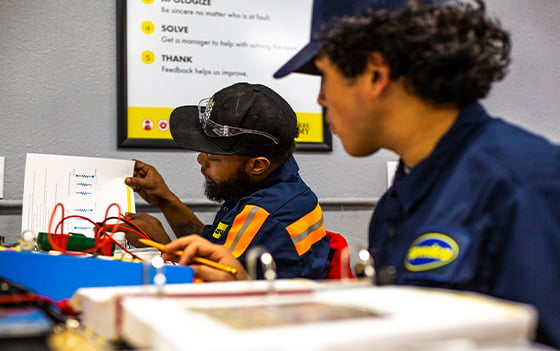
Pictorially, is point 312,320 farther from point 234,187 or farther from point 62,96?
point 62,96

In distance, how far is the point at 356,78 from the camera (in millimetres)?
941

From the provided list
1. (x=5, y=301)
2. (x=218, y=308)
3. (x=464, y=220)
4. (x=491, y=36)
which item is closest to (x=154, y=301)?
(x=218, y=308)

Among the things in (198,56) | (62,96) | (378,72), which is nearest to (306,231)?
(378,72)

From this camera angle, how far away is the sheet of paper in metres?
1.48

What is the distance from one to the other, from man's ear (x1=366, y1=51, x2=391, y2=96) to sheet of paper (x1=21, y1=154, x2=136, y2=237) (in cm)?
80

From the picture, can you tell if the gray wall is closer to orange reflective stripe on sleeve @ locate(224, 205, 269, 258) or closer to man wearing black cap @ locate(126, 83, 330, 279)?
man wearing black cap @ locate(126, 83, 330, 279)

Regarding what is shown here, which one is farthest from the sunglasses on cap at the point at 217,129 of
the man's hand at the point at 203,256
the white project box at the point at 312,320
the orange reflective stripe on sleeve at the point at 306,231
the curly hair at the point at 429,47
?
the white project box at the point at 312,320

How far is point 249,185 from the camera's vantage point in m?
1.62

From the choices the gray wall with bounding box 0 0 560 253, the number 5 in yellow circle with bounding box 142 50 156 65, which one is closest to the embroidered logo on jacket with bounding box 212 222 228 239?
the gray wall with bounding box 0 0 560 253

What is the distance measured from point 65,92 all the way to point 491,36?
145 cm

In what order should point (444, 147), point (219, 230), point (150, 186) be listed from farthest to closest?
point (150, 186) < point (219, 230) < point (444, 147)

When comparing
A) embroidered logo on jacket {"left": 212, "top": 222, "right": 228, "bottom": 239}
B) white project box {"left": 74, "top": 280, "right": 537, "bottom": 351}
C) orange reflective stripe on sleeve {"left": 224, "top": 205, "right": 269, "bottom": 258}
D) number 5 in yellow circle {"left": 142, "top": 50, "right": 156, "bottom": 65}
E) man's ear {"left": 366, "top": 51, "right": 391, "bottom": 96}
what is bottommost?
embroidered logo on jacket {"left": 212, "top": 222, "right": 228, "bottom": 239}

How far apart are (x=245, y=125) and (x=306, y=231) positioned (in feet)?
1.11

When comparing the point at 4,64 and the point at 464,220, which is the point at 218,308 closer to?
the point at 464,220
